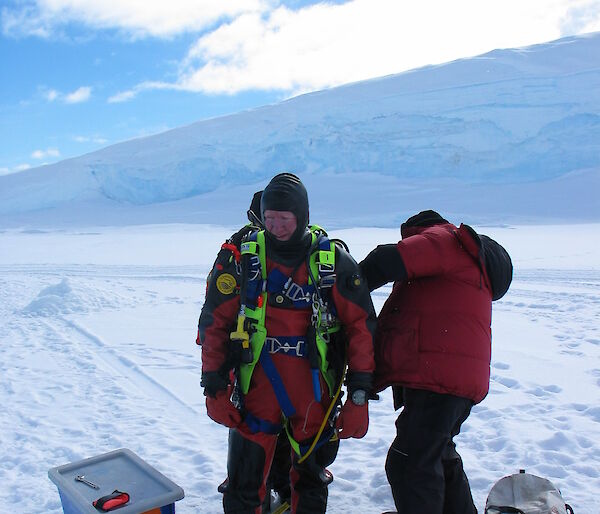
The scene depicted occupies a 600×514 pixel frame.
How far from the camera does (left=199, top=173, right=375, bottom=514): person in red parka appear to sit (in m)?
2.24

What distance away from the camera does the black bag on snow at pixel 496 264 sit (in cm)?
220

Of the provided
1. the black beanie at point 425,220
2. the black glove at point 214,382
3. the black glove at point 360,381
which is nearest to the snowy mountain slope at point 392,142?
the black beanie at point 425,220

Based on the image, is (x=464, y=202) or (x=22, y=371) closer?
(x=22, y=371)

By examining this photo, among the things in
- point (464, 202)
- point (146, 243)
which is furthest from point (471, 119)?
point (146, 243)

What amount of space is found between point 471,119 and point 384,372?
26798mm

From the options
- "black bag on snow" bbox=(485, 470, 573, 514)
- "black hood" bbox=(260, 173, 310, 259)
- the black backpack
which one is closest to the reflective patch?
"black hood" bbox=(260, 173, 310, 259)

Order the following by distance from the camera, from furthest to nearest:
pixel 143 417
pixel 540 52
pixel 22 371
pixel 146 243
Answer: pixel 540 52 → pixel 146 243 → pixel 22 371 → pixel 143 417

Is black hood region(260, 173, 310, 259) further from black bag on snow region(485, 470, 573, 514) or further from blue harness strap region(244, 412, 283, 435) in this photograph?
black bag on snow region(485, 470, 573, 514)

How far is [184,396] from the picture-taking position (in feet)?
14.4

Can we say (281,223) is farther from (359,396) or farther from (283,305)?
(359,396)

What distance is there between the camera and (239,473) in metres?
2.32

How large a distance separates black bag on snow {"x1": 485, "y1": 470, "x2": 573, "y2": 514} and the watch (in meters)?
0.73

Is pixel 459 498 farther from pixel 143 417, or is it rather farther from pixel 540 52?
pixel 540 52

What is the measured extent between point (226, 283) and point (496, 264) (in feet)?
3.49
